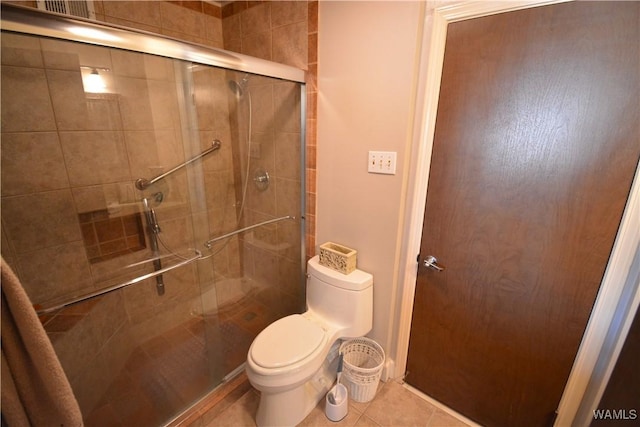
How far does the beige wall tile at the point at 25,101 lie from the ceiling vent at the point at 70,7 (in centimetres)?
45

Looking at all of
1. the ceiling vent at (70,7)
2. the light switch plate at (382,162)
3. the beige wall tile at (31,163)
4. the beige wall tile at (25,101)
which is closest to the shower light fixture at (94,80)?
the beige wall tile at (25,101)

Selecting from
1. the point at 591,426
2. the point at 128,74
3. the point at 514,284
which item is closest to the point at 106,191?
the point at 128,74

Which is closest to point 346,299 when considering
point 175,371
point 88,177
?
point 175,371

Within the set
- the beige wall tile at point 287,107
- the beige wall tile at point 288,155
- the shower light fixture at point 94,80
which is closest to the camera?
the shower light fixture at point 94,80

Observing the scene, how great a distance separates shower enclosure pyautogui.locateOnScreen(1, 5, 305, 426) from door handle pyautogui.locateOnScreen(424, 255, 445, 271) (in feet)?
2.68

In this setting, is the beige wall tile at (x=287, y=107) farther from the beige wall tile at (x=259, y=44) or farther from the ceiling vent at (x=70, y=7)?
the ceiling vent at (x=70, y=7)

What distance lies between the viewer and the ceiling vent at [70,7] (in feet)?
4.10

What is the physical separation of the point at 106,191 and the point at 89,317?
60cm

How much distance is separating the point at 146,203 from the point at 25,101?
0.60 metres

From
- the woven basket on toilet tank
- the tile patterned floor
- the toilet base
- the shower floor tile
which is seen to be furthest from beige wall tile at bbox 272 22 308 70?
the tile patterned floor

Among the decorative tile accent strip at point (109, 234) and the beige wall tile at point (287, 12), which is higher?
the beige wall tile at point (287, 12)

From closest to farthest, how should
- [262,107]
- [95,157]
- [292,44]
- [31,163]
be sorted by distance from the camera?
[31,163] → [95,157] → [292,44] → [262,107]

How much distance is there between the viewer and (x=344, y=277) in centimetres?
148

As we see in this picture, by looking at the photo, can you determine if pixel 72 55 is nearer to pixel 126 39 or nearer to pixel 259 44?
pixel 126 39
